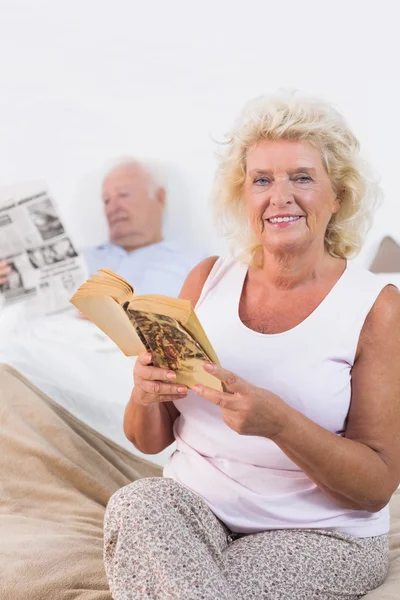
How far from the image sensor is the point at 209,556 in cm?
115

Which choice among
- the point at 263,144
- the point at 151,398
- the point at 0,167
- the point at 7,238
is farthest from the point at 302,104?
the point at 0,167

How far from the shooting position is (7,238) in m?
2.66

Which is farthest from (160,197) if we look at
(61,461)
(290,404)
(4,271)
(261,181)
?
(290,404)

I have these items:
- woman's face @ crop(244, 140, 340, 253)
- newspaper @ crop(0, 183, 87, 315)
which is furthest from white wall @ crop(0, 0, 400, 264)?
woman's face @ crop(244, 140, 340, 253)

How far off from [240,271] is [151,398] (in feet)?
1.13

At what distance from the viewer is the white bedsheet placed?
6.73 ft

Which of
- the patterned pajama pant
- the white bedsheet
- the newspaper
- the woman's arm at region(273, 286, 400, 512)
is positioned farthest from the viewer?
the newspaper

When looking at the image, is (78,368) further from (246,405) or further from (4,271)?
(246,405)

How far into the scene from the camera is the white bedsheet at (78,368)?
2.05 m

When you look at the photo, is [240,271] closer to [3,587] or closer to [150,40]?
[3,587]

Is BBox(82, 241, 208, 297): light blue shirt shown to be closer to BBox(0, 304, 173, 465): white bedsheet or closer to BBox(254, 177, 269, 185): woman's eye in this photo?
BBox(0, 304, 173, 465): white bedsheet

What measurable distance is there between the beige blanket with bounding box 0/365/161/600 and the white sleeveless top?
25 centimetres

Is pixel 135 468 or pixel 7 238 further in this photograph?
pixel 7 238

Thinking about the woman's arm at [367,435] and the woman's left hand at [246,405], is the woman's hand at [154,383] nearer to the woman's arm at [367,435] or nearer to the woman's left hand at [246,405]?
the woman's left hand at [246,405]
